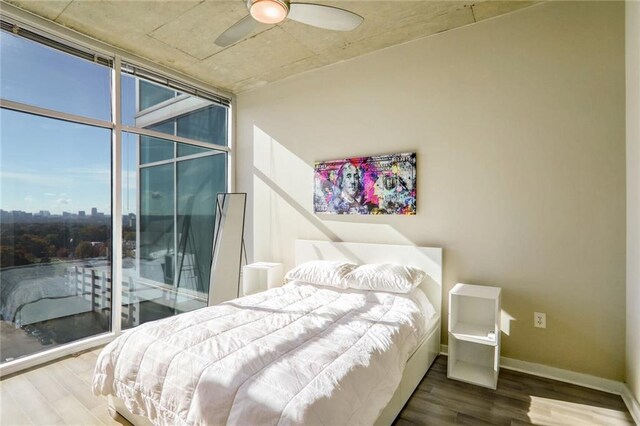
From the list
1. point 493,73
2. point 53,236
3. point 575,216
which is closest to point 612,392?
point 575,216

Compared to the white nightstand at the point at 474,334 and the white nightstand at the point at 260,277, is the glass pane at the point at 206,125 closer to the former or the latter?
the white nightstand at the point at 260,277

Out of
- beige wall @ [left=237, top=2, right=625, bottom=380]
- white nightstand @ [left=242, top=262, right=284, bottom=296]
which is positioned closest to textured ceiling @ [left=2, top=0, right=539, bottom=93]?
beige wall @ [left=237, top=2, right=625, bottom=380]

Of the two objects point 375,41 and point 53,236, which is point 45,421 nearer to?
point 53,236

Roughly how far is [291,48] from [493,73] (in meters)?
1.91

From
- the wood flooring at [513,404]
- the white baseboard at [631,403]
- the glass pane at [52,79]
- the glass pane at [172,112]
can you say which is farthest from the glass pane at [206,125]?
the white baseboard at [631,403]

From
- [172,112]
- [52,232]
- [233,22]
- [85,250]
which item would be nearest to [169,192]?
[172,112]

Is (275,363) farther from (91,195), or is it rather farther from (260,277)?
(91,195)

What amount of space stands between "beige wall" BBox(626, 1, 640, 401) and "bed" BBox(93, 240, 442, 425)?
4.27 ft

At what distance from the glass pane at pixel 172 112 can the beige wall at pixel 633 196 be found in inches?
164

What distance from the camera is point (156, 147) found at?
3.77 metres

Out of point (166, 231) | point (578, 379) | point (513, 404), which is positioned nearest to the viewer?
point (513, 404)

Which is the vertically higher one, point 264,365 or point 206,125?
point 206,125

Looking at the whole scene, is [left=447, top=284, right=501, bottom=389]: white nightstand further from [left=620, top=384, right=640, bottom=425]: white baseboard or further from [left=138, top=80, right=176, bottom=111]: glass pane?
[left=138, top=80, right=176, bottom=111]: glass pane

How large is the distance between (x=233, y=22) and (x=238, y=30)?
839 mm
